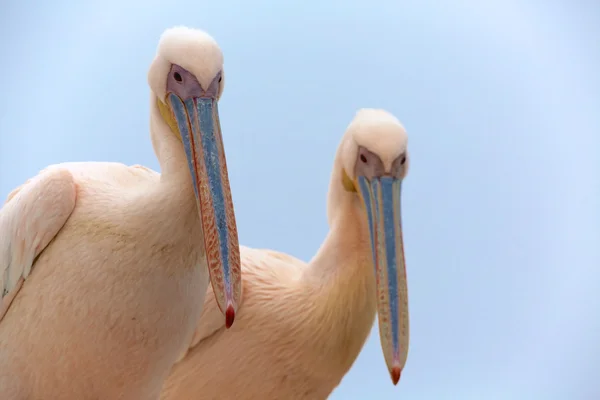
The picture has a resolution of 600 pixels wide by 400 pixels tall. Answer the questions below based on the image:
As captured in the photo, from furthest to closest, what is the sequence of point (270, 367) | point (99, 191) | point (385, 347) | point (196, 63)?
point (270, 367) < point (385, 347) < point (99, 191) < point (196, 63)

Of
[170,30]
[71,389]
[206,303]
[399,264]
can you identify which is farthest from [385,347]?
[170,30]

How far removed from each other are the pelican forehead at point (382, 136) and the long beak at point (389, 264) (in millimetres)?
79

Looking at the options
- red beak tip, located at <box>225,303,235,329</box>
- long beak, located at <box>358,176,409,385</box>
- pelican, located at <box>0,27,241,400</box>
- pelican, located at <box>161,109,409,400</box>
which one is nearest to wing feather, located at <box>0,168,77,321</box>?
pelican, located at <box>0,27,241,400</box>

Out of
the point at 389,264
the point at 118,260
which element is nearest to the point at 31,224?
the point at 118,260

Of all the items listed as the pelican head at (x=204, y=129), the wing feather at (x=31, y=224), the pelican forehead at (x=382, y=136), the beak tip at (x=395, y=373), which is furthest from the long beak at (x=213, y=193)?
the pelican forehead at (x=382, y=136)

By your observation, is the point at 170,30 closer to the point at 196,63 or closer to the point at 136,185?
the point at 196,63

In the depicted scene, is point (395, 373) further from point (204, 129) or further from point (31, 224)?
point (31, 224)

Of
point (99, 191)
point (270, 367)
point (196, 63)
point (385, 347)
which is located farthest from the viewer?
point (270, 367)

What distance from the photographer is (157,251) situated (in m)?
2.47

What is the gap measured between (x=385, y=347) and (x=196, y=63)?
39.0 inches

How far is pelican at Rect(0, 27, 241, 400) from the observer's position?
8.07 ft

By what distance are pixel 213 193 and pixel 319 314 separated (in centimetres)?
94

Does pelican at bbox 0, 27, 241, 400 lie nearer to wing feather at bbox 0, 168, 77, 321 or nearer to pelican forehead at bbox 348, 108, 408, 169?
wing feather at bbox 0, 168, 77, 321

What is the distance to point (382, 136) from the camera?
10.0 ft
